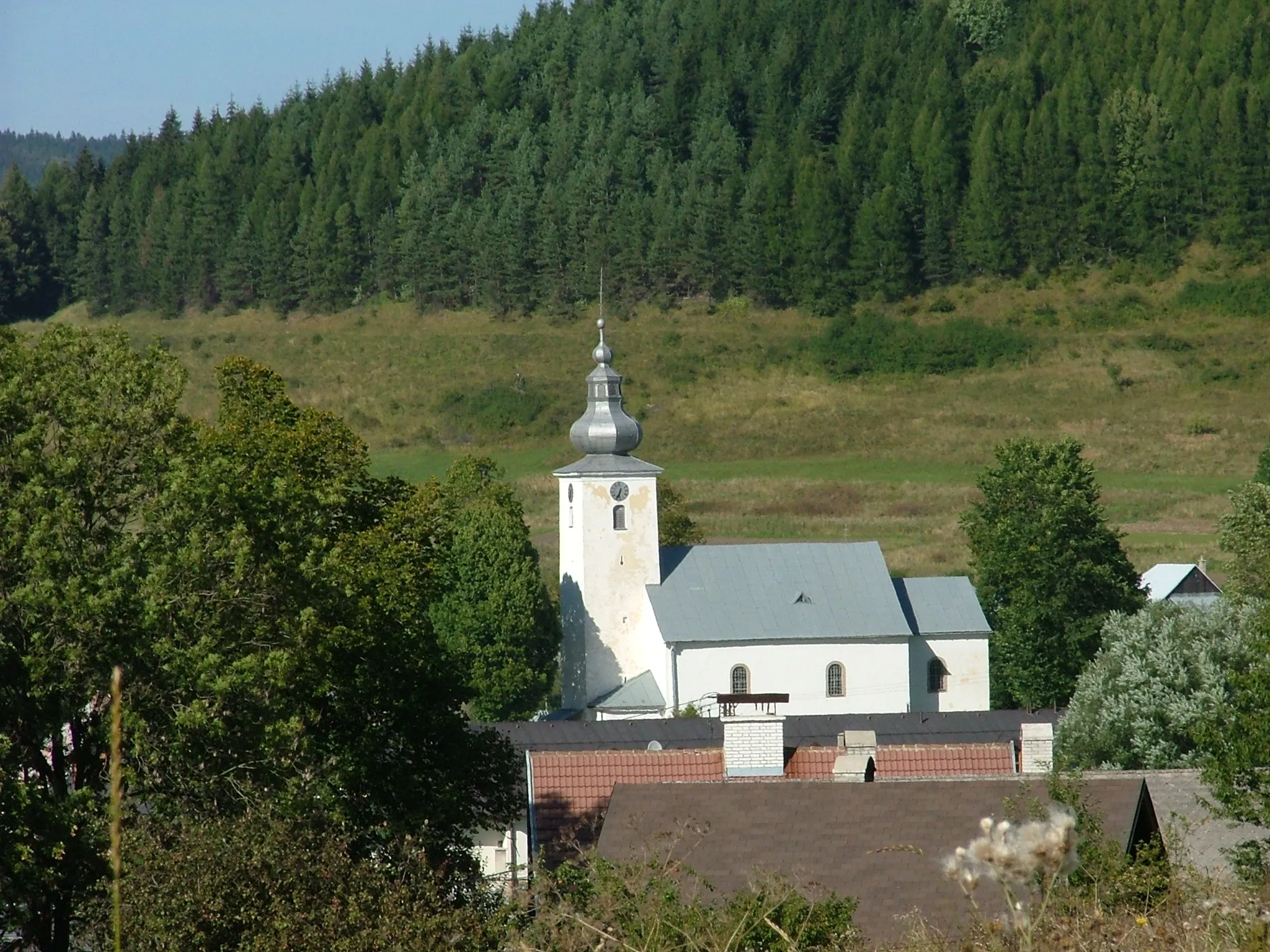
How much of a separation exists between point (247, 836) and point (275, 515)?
701cm

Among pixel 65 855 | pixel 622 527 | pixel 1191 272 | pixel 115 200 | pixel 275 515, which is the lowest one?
pixel 65 855

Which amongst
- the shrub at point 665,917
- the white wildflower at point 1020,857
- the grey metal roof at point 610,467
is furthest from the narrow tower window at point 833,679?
the white wildflower at point 1020,857

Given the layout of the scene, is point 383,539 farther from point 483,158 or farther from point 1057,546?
point 483,158

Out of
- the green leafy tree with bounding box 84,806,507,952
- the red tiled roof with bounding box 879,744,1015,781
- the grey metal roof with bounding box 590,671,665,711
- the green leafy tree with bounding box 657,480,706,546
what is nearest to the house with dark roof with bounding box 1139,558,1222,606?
the green leafy tree with bounding box 657,480,706,546

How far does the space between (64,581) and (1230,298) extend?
260ft

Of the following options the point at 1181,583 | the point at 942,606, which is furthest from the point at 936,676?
the point at 1181,583

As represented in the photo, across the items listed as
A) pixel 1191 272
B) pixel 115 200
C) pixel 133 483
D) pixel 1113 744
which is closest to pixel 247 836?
pixel 133 483

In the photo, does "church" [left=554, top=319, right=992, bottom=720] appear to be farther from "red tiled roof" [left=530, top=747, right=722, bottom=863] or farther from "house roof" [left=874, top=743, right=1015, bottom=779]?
"red tiled roof" [left=530, top=747, right=722, bottom=863]

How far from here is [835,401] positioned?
84750 millimetres

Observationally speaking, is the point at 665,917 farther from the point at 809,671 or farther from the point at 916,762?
the point at 809,671

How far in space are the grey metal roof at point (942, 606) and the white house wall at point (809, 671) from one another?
44.7 inches

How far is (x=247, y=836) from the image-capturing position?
1560cm

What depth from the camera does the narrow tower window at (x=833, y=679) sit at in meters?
48.6

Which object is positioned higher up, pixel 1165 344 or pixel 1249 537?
pixel 1165 344
